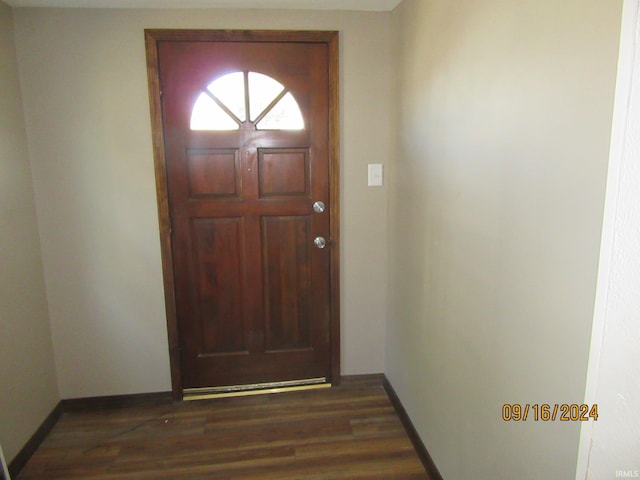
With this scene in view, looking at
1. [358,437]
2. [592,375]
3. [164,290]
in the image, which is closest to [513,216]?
[592,375]

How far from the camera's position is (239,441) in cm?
221

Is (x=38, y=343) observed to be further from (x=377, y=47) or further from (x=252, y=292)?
(x=377, y=47)

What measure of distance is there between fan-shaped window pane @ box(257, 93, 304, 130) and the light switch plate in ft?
1.58

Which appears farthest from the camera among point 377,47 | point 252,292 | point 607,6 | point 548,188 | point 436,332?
point 252,292

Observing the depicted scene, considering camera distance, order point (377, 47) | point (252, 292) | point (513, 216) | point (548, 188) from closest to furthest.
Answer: point (548, 188) → point (513, 216) → point (377, 47) → point (252, 292)

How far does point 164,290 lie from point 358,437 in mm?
1397

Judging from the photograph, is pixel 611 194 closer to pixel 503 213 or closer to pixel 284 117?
pixel 503 213

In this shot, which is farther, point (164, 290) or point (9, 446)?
point (164, 290)

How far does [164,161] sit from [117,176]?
0.28m

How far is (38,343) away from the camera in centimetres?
226

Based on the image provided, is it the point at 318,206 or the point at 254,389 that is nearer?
the point at 318,206

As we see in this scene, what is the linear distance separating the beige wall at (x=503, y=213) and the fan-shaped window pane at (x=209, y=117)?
40.1 inches

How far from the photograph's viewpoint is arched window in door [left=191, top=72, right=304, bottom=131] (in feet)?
7.63
